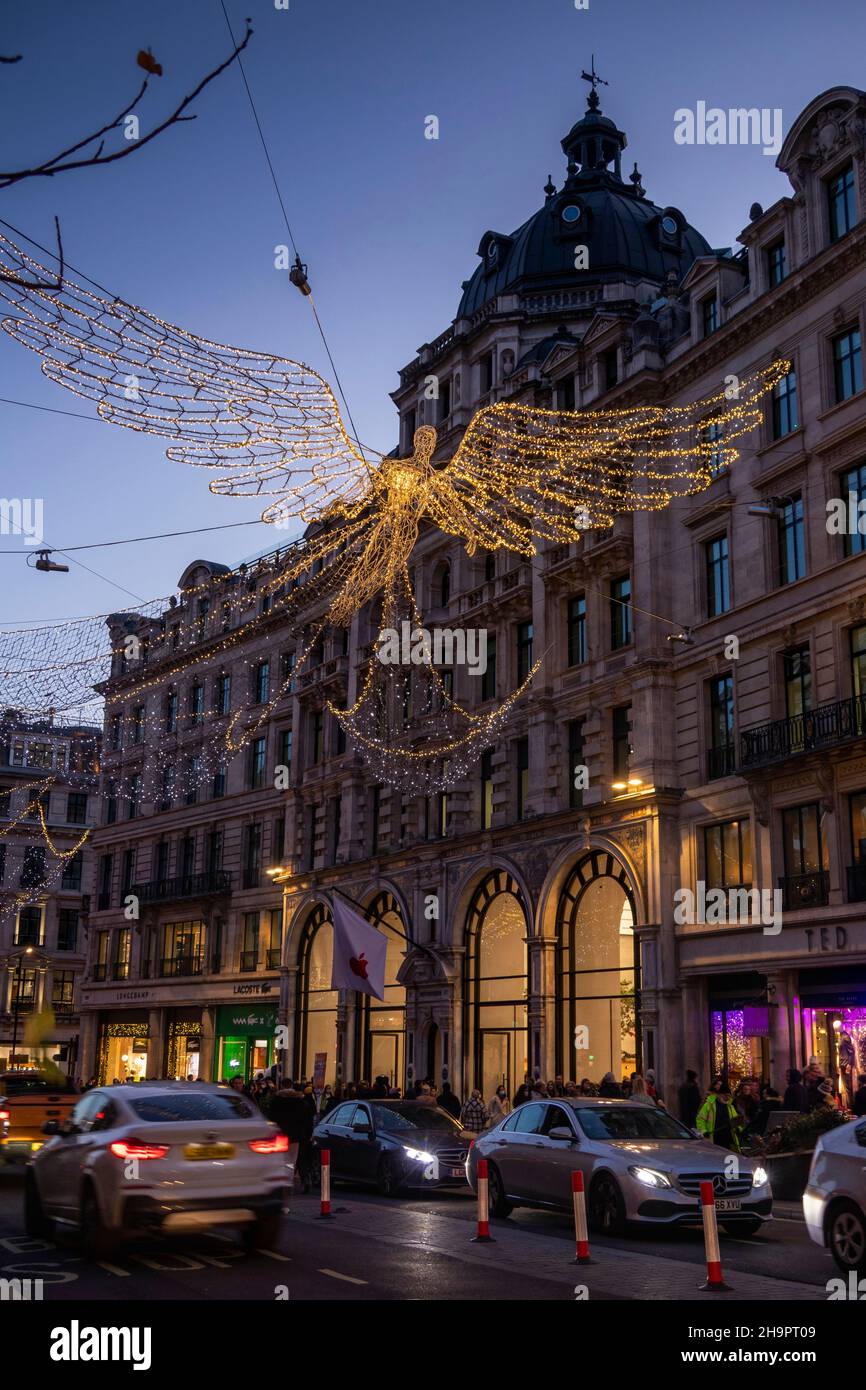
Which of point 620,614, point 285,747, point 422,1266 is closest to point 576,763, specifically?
point 620,614

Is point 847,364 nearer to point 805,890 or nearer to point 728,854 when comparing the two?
point 728,854

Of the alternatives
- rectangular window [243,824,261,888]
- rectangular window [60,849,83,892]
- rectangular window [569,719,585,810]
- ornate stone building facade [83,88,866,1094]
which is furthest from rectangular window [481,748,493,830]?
rectangular window [60,849,83,892]

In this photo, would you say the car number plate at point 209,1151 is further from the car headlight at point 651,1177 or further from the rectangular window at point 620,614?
the rectangular window at point 620,614

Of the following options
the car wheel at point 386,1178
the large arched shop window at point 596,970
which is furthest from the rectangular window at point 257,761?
the car wheel at point 386,1178

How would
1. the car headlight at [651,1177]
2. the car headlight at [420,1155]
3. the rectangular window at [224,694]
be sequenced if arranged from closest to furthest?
the car headlight at [651,1177]
the car headlight at [420,1155]
the rectangular window at [224,694]

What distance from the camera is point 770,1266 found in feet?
43.2

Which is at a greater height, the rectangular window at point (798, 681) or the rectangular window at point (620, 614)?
the rectangular window at point (620, 614)

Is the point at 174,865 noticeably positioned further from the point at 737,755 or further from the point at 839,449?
the point at 839,449

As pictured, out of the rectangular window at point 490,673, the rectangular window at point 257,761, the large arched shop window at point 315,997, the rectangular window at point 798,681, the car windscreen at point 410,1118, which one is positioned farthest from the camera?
the rectangular window at point 257,761

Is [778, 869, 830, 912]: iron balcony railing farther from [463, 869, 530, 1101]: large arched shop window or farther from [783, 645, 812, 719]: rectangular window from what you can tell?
[463, 869, 530, 1101]: large arched shop window

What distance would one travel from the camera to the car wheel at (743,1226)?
1536 cm

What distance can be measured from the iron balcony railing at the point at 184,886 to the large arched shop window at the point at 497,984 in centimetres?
1551

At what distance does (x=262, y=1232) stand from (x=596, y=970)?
889 inches
